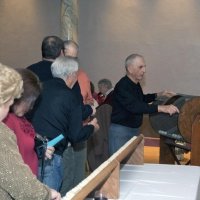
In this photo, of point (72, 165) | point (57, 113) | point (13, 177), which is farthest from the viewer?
point (72, 165)

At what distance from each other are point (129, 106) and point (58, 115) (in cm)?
145

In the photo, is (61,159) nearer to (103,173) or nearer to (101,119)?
(103,173)

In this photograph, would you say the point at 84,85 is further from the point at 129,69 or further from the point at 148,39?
the point at 148,39

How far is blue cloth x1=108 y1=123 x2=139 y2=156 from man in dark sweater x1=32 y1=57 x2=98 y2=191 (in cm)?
142

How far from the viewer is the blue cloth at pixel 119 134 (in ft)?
15.9

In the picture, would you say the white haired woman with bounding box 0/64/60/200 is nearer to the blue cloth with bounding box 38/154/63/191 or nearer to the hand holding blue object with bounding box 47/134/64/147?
the hand holding blue object with bounding box 47/134/64/147

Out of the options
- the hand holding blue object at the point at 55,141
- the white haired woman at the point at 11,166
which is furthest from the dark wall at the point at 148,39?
the white haired woman at the point at 11,166

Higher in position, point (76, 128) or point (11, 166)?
point (11, 166)

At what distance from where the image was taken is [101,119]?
533 centimetres

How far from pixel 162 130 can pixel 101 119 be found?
0.67 metres

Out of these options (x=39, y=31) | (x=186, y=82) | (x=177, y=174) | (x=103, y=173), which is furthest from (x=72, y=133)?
(x=39, y=31)

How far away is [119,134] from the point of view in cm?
487

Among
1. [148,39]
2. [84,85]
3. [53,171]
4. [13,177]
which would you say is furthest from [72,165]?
[148,39]

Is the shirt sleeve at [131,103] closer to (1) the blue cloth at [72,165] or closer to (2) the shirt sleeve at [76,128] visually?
(1) the blue cloth at [72,165]
